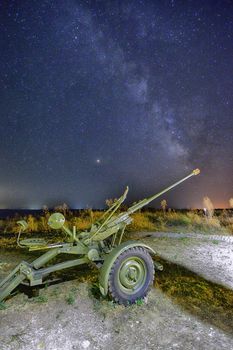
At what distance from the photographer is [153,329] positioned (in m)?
4.82

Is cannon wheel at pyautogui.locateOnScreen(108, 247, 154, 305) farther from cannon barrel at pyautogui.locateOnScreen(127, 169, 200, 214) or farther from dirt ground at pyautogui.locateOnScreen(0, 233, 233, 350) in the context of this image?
cannon barrel at pyautogui.locateOnScreen(127, 169, 200, 214)

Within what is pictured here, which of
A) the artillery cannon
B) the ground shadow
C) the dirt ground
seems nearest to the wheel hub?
the artillery cannon

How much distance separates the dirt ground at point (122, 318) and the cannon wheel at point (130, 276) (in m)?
0.22

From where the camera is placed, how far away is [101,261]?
19.9 ft

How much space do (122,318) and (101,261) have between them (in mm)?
1258

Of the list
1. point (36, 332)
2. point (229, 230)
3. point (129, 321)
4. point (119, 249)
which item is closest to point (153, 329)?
point (129, 321)

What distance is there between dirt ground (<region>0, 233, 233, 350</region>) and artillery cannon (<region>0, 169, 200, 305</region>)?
1.25ft

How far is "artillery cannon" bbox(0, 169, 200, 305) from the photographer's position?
207 inches

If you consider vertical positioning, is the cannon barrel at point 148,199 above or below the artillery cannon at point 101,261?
above

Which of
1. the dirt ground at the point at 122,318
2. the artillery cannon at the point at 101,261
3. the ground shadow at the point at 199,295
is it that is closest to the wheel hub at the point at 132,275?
the artillery cannon at the point at 101,261

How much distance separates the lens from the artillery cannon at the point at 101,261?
525 centimetres

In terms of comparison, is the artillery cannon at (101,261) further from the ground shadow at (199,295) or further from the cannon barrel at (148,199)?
the ground shadow at (199,295)

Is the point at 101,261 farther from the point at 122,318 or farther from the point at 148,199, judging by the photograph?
the point at 148,199

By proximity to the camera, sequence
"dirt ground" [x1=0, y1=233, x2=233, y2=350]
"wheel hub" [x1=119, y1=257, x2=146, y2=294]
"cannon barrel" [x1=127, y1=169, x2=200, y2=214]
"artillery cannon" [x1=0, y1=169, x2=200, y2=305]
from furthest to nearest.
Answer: "cannon barrel" [x1=127, y1=169, x2=200, y2=214] < "wheel hub" [x1=119, y1=257, x2=146, y2=294] < "artillery cannon" [x1=0, y1=169, x2=200, y2=305] < "dirt ground" [x1=0, y1=233, x2=233, y2=350]
